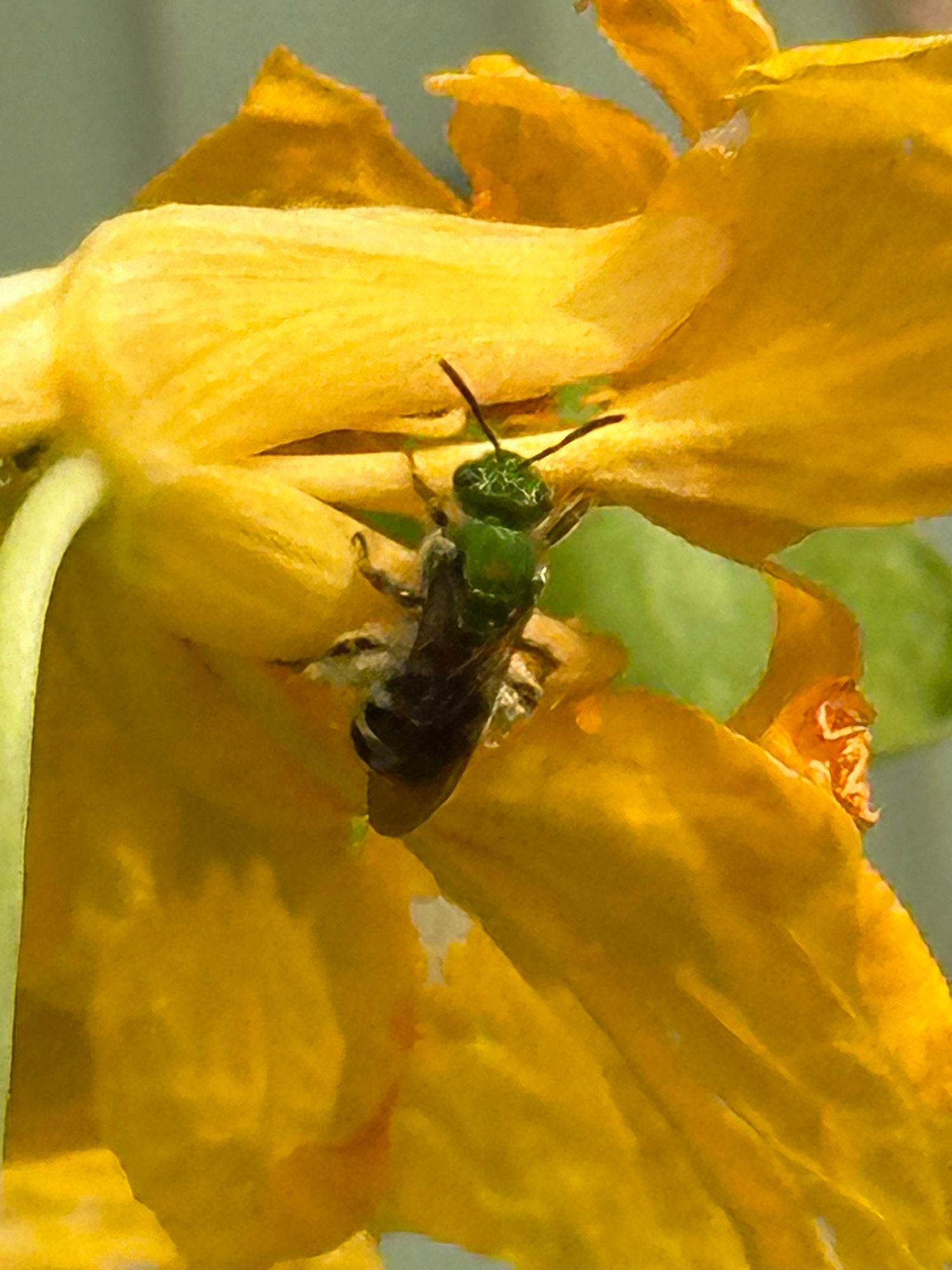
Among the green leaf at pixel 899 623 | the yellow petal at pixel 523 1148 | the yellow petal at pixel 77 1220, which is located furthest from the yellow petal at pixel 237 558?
the green leaf at pixel 899 623

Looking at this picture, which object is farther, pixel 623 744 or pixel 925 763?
pixel 925 763

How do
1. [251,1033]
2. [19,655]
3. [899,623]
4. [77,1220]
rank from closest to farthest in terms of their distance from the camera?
[19,655]
[251,1033]
[77,1220]
[899,623]

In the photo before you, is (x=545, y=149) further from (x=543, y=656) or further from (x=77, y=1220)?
(x=77, y=1220)

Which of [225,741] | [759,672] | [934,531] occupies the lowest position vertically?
[934,531]

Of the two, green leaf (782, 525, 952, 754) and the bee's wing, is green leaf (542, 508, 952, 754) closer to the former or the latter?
green leaf (782, 525, 952, 754)

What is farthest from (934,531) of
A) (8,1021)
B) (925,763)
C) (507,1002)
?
(8,1021)

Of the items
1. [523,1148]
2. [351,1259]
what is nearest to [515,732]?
[523,1148]

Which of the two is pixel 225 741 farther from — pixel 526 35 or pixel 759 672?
pixel 526 35
